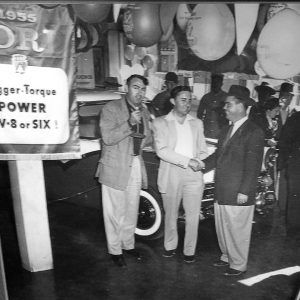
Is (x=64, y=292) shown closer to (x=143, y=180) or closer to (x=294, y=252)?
(x=143, y=180)

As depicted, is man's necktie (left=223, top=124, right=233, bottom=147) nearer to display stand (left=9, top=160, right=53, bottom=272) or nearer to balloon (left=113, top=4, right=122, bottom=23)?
balloon (left=113, top=4, right=122, bottom=23)

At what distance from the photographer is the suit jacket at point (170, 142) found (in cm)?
312

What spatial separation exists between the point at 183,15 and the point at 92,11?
72cm

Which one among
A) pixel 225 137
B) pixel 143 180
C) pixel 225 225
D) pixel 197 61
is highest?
pixel 197 61

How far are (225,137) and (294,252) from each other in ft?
3.98

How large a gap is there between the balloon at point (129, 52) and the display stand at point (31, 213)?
127 centimetres

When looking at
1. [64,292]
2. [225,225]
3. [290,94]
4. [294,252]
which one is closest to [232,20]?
[290,94]

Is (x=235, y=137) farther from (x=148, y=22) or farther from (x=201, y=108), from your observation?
(x=148, y=22)

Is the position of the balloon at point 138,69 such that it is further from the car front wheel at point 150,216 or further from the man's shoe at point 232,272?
the man's shoe at point 232,272

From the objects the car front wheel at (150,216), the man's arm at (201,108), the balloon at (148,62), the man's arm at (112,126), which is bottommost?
the car front wheel at (150,216)

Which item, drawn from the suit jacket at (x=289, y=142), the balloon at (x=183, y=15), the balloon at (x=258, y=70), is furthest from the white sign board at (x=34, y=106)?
the suit jacket at (x=289, y=142)

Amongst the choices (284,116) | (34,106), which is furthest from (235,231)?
(34,106)

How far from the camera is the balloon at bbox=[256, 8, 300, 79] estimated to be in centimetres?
280

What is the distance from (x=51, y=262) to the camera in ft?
11.7
